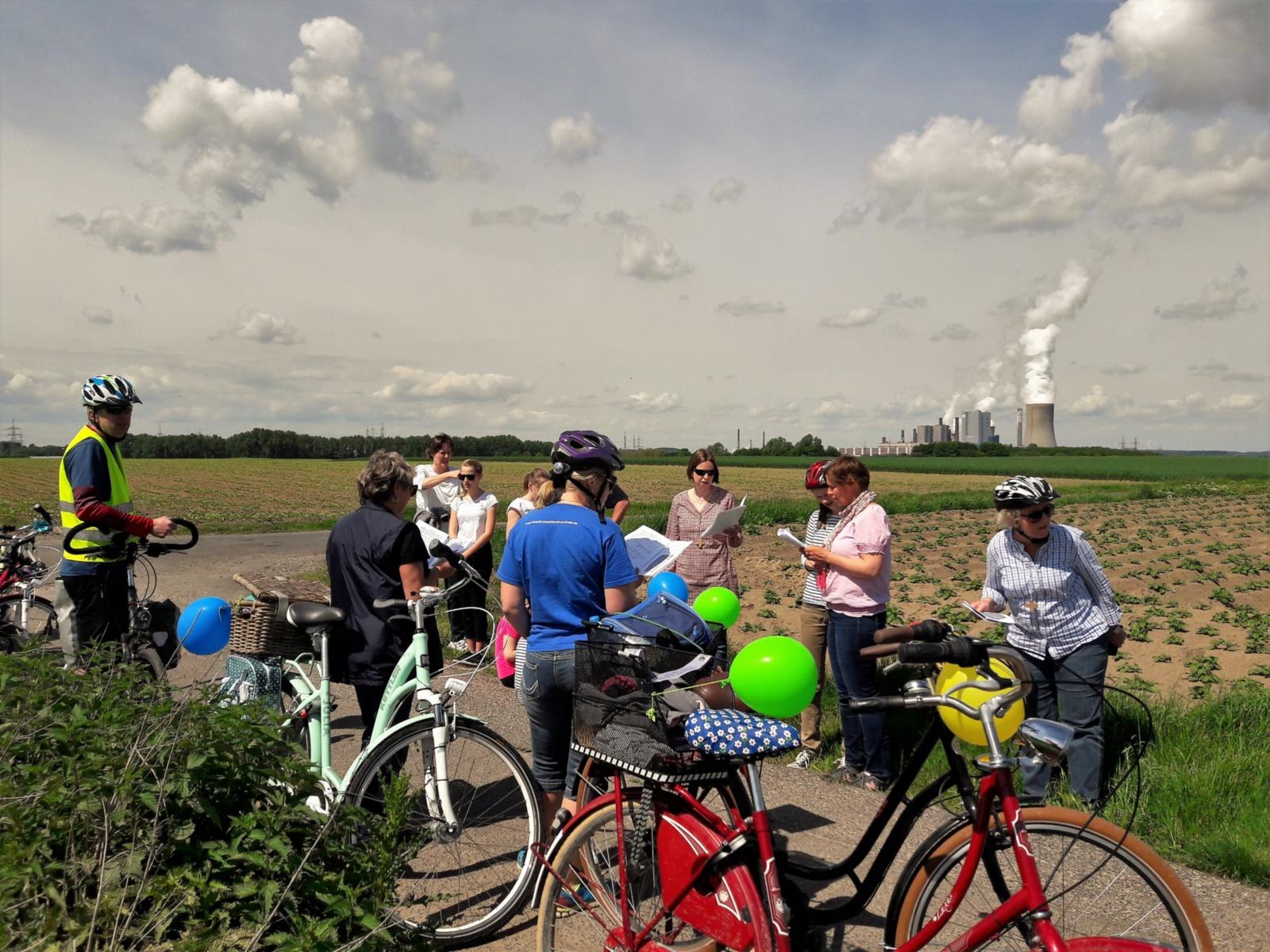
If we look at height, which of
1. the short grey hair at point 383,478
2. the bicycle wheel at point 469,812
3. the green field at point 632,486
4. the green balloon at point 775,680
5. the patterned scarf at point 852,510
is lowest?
the green field at point 632,486

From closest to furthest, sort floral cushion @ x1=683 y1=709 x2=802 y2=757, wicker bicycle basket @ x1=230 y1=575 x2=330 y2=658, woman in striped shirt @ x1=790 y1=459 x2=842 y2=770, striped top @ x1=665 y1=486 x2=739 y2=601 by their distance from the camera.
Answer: floral cushion @ x1=683 y1=709 x2=802 y2=757 → wicker bicycle basket @ x1=230 y1=575 x2=330 y2=658 → woman in striped shirt @ x1=790 y1=459 x2=842 y2=770 → striped top @ x1=665 y1=486 x2=739 y2=601

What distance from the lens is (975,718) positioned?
2537 mm

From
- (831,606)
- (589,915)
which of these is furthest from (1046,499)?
(589,915)

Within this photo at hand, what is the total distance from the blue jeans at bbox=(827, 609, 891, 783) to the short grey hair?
2.70 metres

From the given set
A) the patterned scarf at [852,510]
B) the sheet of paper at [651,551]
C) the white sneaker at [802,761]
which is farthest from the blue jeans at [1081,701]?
the sheet of paper at [651,551]

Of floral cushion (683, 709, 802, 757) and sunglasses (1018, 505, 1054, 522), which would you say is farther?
sunglasses (1018, 505, 1054, 522)

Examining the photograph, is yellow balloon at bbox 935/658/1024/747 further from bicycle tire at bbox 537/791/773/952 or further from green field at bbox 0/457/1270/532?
green field at bbox 0/457/1270/532

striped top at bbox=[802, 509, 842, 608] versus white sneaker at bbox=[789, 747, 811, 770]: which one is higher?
striped top at bbox=[802, 509, 842, 608]

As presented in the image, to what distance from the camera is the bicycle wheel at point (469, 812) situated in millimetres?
3758

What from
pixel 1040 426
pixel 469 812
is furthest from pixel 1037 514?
pixel 1040 426

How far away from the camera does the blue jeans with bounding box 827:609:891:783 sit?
5406 mm

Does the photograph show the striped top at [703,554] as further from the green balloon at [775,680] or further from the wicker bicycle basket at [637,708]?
the wicker bicycle basket at [637,708]

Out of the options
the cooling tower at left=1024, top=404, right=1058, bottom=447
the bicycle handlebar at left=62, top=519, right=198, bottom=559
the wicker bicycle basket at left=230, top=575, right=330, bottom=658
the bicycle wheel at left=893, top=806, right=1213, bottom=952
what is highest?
the cooling tower at left=1024, top=404, right=1058, bottom=447

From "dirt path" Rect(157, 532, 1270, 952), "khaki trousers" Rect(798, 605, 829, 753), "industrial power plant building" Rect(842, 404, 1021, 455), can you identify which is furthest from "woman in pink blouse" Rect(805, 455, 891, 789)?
"industrial power plant building" Rect(842, 404, 1021, 455)
